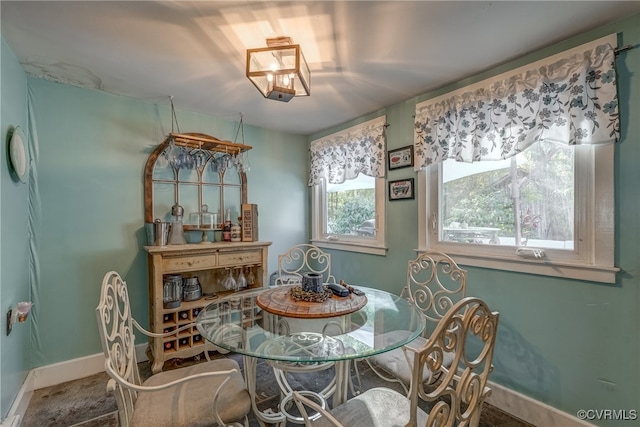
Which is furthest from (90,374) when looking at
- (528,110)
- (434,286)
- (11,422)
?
(528,110)

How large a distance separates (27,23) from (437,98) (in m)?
2.65

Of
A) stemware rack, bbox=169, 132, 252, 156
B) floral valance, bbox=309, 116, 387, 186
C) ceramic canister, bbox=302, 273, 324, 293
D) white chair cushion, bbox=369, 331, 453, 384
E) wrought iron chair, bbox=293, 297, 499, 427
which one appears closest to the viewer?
wrought iron chair, bbox=293, 297, 499, 427

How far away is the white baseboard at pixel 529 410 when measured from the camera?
1.61m

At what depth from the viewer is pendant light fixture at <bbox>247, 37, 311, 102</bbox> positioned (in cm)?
137

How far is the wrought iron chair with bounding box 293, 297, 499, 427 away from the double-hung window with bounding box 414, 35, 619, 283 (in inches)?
44.5

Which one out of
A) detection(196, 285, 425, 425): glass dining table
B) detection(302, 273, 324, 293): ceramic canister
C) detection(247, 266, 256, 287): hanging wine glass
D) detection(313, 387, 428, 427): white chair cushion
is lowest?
detection(313, 387, 428, 427): white chair cushion

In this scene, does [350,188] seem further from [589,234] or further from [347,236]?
[589,234]

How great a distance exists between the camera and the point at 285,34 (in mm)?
1568

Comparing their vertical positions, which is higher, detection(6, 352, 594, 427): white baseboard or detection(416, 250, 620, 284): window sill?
detection(416, 250, 620, 284): window sill

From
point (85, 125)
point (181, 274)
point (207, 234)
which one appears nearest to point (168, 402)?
point (181, 274)

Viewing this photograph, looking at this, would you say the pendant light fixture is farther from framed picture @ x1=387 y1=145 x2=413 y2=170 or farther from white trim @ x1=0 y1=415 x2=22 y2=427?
white trim @ x1=0 y1=415 x2=22 y2=427

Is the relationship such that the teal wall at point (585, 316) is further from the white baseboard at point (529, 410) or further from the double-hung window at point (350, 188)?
the double-hung window at point (350, 188)

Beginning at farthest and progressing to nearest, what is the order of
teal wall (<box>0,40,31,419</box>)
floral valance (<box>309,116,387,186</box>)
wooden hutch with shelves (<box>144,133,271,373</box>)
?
floral valance (<box>309,116,387,186</box>) → wooden hutch with shelves (<box>144,133,271,373</box>) → teal wall (<box>0,40,31,419</box>)

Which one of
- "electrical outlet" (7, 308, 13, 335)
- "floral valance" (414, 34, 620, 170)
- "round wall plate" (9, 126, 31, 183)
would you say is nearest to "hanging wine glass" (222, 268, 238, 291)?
"electrical outlet" (7, 308, 13, 335)
